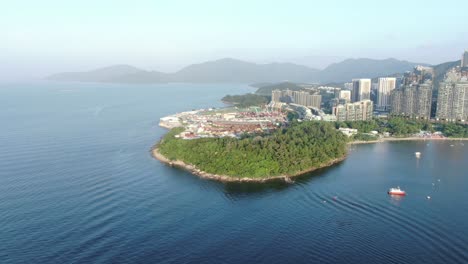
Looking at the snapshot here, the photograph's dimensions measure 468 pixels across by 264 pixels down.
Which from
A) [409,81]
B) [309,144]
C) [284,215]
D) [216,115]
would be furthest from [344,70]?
[284,215]

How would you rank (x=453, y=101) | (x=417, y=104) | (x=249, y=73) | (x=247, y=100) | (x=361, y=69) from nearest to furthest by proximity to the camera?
(x=453, y=101) < (x=417, y=104) < (x=247, y=100) < (x=361, y=69) < (x=249, y=73)

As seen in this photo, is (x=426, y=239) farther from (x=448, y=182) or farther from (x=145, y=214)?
(x=145, y=214)

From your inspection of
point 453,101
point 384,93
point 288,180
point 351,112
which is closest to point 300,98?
point 384,93

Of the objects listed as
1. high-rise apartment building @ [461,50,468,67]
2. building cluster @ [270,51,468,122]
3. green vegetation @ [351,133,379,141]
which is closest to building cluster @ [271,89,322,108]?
building cluster @ [270,51,468,122]

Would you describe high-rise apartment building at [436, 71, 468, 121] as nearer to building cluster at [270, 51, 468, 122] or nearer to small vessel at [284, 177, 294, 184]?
building cluster at [270, 51, 468, 122]

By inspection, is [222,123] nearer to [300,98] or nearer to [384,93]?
[300,98]
